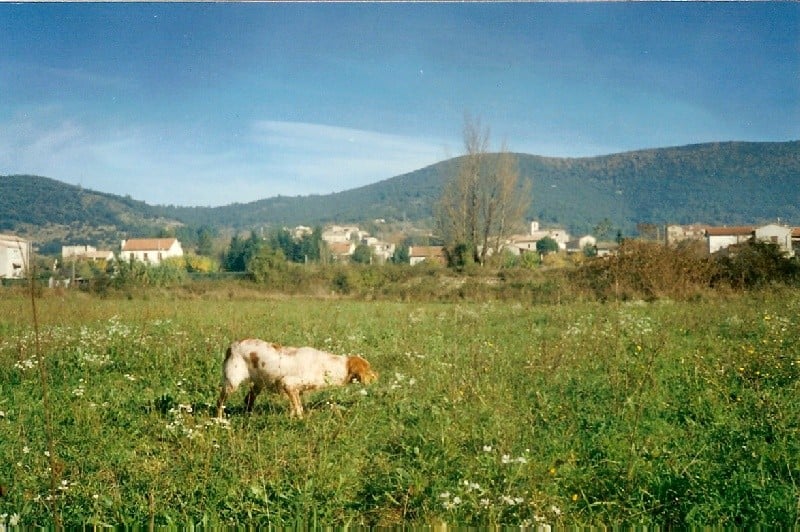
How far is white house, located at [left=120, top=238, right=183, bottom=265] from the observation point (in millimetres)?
13531

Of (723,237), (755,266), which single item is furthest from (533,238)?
(755,266)

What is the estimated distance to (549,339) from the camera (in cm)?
967

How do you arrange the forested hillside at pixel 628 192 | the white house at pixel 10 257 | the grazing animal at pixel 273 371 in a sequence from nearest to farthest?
the white house at pixel 10 257
the grazing animal at pixel 273 371
the forested hillside at pixel 628 192

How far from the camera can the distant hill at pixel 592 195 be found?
6398 millimetres

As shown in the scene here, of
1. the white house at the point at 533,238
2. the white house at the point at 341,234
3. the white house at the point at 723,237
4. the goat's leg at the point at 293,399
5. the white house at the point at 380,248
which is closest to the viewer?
the goat's leg at the point at 293,399

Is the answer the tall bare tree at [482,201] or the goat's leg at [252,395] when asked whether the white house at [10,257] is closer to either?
the goat's leg at [252,395]

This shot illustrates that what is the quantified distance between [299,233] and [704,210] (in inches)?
679

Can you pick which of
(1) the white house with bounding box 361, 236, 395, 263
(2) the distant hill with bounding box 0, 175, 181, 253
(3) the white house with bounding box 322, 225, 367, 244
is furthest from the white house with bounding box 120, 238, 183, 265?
(1) the white house with bounding box 361, 236, 395, 263

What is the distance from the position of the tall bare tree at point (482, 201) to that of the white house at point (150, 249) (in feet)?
25.4

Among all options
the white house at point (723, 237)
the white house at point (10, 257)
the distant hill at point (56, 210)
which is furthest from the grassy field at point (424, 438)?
the white house at point (723, 237)

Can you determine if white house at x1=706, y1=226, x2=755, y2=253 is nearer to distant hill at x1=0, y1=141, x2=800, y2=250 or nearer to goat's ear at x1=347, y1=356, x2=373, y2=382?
distant hill at x1=0, y1=141, x2=800, y2=250

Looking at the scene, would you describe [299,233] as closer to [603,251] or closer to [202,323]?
[603,251]

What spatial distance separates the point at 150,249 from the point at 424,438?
14.5 m

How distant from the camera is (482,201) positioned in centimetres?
1470
